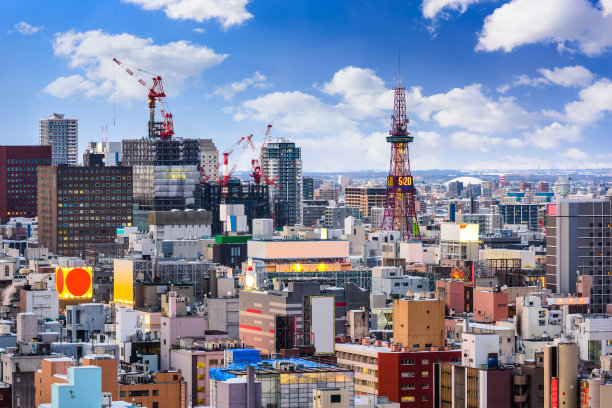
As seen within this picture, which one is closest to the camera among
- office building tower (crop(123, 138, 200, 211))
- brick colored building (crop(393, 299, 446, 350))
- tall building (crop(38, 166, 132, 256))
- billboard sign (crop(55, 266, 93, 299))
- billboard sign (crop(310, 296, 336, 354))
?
brick colored building (crop(393, 299, 446, 350))

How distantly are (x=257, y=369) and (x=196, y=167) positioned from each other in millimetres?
122303

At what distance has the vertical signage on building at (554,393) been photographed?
61375 millimetres

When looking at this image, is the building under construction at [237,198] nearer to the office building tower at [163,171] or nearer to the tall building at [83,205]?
the office building tower at [163,171]

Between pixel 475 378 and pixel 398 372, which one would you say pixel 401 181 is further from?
pixel 475 378

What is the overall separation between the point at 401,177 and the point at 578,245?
1968 inches

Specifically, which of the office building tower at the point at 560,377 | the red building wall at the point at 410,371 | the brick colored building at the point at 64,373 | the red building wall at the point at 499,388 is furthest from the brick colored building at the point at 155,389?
the office building tower at the point at 560,377

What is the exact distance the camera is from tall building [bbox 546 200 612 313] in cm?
11375

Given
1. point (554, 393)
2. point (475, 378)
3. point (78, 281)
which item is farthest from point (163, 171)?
point (554, 393)

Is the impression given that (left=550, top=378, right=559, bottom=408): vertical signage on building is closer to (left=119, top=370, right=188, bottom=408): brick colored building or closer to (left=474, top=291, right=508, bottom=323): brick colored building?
(left=119, top=370, right=188, bottom=408): brick colored building

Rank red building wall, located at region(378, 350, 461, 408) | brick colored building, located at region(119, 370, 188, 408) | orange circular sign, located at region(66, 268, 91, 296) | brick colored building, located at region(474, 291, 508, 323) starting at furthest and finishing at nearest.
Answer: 1. orange circular sign, located at region(66, 268, 91, 296)
2. brick colored building, located at region(474, 291, 508, 323)
3. red building wall, located at region(378, 350, 461, 408)
4. brick colored building, located at region(119, 370, 188, 408)

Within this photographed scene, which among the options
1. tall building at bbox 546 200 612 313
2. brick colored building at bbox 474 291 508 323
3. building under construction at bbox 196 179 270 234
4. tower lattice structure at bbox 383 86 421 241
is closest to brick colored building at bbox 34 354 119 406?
brick colored building at bbox 474 291 508 323

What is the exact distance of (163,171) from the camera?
178m

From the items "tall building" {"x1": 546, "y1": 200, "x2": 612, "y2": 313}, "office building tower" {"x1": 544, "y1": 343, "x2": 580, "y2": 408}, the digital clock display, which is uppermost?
the digital clock display

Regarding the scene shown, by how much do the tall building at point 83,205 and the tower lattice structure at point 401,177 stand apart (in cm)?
2870
